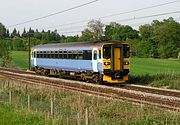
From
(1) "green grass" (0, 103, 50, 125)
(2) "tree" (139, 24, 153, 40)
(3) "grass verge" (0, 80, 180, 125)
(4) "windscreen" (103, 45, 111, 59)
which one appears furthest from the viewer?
(2) "tree" (139, 24, 153, 40)

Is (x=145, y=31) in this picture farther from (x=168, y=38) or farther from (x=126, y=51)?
(x=126, y=51)

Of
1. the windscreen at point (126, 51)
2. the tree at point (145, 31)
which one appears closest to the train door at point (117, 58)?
the windscreen at point (126, 51)

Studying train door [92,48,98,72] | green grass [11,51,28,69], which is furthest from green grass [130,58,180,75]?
green grass [11,51,28,69]

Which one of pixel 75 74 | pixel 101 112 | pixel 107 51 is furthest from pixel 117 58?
pixel 101 112

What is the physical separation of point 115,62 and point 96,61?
4.28 feet

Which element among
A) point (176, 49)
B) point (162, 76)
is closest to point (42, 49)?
point (162, 76)

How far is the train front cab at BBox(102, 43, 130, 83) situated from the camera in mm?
27078

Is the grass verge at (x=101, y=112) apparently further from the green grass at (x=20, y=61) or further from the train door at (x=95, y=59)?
the green grass at (x=20, y=61)

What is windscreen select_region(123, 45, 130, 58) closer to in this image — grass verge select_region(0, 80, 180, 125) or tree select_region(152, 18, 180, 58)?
grass verge select_region(0, 80, 180, 125)

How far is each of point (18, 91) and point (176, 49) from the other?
78.6 m

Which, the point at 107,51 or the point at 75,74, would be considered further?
the point at 75,74

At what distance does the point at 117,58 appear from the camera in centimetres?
2778

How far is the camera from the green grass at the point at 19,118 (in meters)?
13.1

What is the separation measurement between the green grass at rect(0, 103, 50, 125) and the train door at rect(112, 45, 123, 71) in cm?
1307
